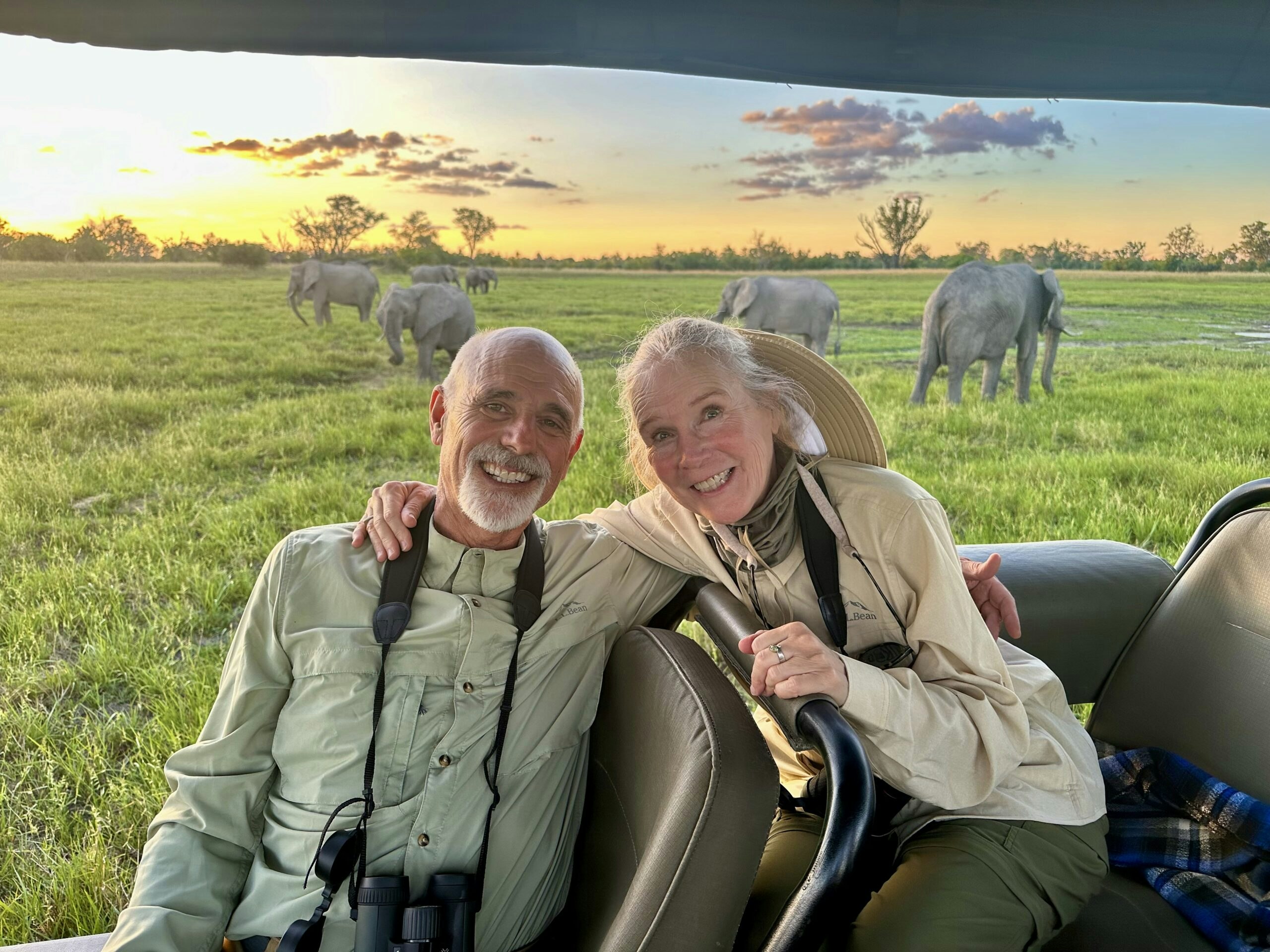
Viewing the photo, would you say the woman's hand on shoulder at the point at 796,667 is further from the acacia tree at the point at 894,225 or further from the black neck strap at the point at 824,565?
the acacia tree at the point at 894,225

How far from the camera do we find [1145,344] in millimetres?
5504

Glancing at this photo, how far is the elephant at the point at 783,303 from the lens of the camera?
19.6 feet

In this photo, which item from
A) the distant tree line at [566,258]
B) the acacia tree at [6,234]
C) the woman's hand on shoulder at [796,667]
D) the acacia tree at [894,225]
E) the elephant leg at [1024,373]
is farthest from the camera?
the elephant leg at [1024,373]

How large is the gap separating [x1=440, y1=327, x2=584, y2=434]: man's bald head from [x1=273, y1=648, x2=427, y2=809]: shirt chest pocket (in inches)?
21.2

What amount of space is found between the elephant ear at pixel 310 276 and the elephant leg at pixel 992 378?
171 inches

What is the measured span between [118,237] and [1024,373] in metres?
5.39

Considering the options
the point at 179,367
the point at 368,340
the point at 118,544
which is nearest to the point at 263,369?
the point at 179,367

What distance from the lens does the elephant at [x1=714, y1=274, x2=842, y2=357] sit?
5965 mm

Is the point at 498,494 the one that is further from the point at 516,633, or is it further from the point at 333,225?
the point at 333,225

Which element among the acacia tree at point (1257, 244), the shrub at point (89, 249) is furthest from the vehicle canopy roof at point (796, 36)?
the acacia tree at point (1257, 244)

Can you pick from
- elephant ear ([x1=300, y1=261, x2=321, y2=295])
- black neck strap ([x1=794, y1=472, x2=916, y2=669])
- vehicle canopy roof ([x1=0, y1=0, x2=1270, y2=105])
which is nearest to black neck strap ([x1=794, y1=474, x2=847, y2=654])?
black neck strap ([x1=794, y1=472, x2=916, y2=669])

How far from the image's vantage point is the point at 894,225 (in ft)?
18.1

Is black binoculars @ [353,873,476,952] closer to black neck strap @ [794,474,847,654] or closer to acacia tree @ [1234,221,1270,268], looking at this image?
black neck strap @ [794,474,847,654]

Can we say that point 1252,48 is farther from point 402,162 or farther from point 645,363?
point 402,162
